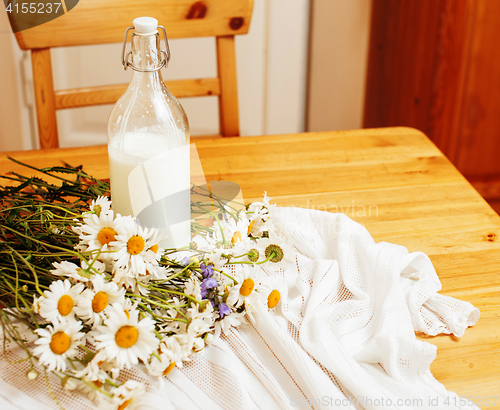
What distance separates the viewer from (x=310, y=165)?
976 mm

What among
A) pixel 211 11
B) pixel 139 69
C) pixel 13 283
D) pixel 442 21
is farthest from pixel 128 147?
pixel 442 21

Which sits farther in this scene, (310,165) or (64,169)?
(310,165)

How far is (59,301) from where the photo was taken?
445 mm

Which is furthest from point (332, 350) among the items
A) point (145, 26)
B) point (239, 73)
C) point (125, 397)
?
point (239, 73)

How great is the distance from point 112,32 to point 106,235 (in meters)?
0.78

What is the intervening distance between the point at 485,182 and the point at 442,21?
72cm

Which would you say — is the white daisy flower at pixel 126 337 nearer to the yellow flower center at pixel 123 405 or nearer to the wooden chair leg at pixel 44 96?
the yellow flower center at pixel 123 405

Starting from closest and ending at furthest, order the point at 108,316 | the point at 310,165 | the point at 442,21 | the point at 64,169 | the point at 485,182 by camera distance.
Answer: the point at 108,316, the point at 64,169, the point at 310,165, the point at 442,21, the point at 485,182

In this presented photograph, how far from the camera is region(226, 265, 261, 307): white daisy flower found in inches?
21.2

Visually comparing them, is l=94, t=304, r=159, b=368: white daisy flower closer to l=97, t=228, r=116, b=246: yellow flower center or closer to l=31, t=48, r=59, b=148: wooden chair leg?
l=97, t=228, r=116, b=246: yellow flower center

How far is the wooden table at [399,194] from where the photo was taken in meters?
0.57

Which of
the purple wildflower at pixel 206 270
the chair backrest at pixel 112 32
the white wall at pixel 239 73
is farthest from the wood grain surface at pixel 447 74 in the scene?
the purple wildflower at pixel 206 270

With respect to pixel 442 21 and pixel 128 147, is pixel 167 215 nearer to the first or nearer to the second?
pixel 128 147

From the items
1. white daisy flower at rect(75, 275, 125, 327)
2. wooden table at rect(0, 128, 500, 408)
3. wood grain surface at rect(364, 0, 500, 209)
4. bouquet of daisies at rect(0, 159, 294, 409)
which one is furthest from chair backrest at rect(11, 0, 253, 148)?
wood grain surface at rect(364, 0, 500, 209)
